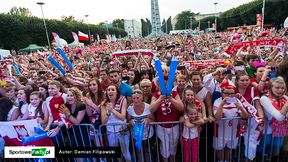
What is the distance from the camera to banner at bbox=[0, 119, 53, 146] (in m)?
3.81

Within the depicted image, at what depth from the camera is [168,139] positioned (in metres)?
3.76

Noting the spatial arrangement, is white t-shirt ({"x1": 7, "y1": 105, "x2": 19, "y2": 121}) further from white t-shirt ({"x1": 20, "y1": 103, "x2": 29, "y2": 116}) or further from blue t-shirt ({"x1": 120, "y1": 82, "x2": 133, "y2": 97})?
blue t-shirt ({"x1": 120, "y1": 82, "x2": 133, "y2": 97})

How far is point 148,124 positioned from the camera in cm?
360

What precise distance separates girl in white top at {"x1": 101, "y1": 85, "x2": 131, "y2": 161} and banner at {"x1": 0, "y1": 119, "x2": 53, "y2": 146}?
A: 1034 millimetres

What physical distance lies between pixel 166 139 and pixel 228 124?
3.27 ft

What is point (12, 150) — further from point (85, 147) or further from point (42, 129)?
point (85, 147)

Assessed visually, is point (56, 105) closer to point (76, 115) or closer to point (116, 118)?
point (76, 115)

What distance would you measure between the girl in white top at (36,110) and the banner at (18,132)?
8.7 inches

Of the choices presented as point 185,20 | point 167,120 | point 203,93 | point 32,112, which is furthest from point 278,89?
point 185,20

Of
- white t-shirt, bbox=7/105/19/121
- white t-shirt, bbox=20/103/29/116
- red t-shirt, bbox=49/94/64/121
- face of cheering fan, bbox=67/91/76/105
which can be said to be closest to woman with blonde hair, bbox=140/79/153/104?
face of cheering fan, bbox=67/91/76/105

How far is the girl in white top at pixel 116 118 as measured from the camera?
3701 mm

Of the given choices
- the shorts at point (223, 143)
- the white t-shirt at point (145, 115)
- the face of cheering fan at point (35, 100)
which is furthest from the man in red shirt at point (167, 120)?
the face of cheering fan at point (35, 100)

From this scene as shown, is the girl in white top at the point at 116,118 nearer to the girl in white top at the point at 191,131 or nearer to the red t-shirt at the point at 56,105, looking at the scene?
the red t-shirt at the point at 56,105

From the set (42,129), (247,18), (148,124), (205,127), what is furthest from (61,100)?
(247,18)
